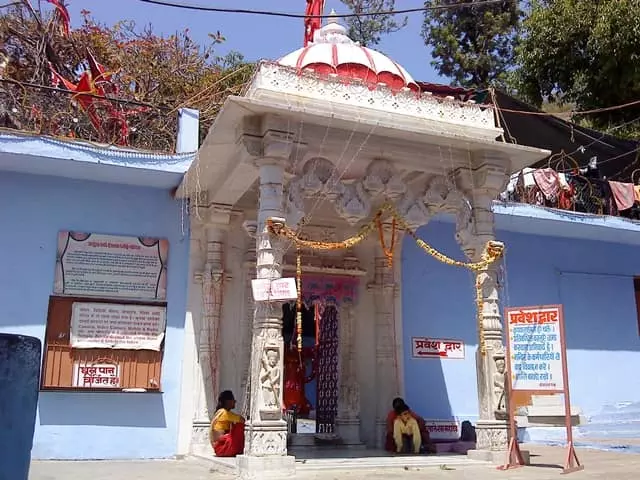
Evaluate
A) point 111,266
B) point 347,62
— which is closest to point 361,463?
point 111,266

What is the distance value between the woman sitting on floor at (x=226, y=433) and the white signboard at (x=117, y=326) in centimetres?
149

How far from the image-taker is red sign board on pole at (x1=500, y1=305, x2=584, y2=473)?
7.02 m

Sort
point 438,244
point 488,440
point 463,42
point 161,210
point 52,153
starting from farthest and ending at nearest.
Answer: point 463,42, point 438,244, point 161,210, point 52,153, point 488,440

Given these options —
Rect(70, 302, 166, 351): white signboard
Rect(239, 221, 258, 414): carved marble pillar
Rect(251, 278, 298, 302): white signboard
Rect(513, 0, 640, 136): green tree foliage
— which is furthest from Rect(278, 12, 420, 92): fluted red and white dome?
Rect(513, 0, 640, 136): green tree foliage

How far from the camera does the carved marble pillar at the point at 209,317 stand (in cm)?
900

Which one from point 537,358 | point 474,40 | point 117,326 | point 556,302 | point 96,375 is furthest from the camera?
point 474,40

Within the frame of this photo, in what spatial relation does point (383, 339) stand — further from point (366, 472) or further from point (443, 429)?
point (366, 472)

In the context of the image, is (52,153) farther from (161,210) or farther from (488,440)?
(488,440)

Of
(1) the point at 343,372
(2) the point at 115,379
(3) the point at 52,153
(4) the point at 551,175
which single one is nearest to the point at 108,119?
(3) the point at 52,153

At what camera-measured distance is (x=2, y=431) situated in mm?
2586

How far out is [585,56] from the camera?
47.9 feet

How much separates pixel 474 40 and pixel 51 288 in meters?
18.3

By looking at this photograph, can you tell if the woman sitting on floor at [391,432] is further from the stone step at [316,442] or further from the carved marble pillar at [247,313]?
the carved marble pillar at [247,313]

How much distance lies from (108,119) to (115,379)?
399 cm
